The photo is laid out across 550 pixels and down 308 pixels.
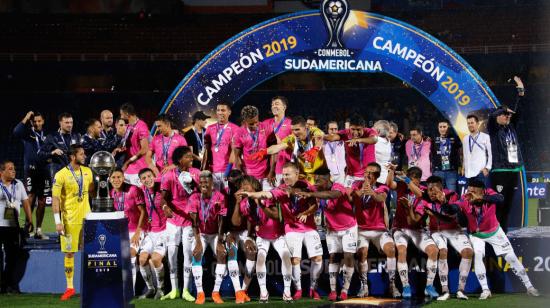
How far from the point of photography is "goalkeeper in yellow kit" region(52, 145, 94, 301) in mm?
9078

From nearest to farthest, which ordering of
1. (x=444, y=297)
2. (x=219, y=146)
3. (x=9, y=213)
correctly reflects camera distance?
(x=444, y=297) → (x=9, y=213) → (x=219, y=146)

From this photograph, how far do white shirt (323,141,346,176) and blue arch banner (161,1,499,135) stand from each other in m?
1.22

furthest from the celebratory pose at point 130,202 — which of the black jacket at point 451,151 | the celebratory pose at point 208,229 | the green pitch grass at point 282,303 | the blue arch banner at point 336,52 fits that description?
the black jacket at point 451,151

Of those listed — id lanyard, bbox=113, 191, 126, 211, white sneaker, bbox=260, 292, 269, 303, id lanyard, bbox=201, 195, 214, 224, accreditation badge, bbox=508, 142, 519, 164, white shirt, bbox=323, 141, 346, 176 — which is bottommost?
white sneaker, bbox=260, 292, 269, 303

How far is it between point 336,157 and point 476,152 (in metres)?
2.10

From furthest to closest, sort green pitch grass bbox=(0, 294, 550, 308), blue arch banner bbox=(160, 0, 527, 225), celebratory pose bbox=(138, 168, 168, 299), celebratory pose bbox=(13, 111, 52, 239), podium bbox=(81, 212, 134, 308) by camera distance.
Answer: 1. celebratory pose bbox=(13, 111, 52, 239)
2. blue arch banner bbox=(160, 0, 527, 225)
3. celebratory pose bbox=(138, 168, 168, 299)
4. green pitch grass bbox=(0, 294, 550, 308)
5. podium bbox=(81, 212, 134, 308)

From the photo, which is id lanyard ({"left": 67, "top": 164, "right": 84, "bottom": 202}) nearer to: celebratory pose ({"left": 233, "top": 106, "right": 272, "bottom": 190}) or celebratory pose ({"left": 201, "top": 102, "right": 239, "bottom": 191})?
celebratory pose ({"left": 201, "top": 102, "right": 239, "bottom": 191})

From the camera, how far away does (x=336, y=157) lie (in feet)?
38.9

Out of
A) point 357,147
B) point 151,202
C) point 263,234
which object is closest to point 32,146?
point 151,202

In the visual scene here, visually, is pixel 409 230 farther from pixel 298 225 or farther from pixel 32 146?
pixel 32 146

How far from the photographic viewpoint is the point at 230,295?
9188 mm

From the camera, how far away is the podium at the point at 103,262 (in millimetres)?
6523

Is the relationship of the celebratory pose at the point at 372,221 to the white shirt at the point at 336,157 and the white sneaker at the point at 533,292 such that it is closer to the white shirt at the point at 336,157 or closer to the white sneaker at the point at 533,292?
A: the white sneaker at the point at 533,292

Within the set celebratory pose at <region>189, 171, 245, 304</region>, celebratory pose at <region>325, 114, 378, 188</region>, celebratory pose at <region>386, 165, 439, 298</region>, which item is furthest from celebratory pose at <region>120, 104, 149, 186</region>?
celebratory pose at <region>386, 165, 439, 298</region>
